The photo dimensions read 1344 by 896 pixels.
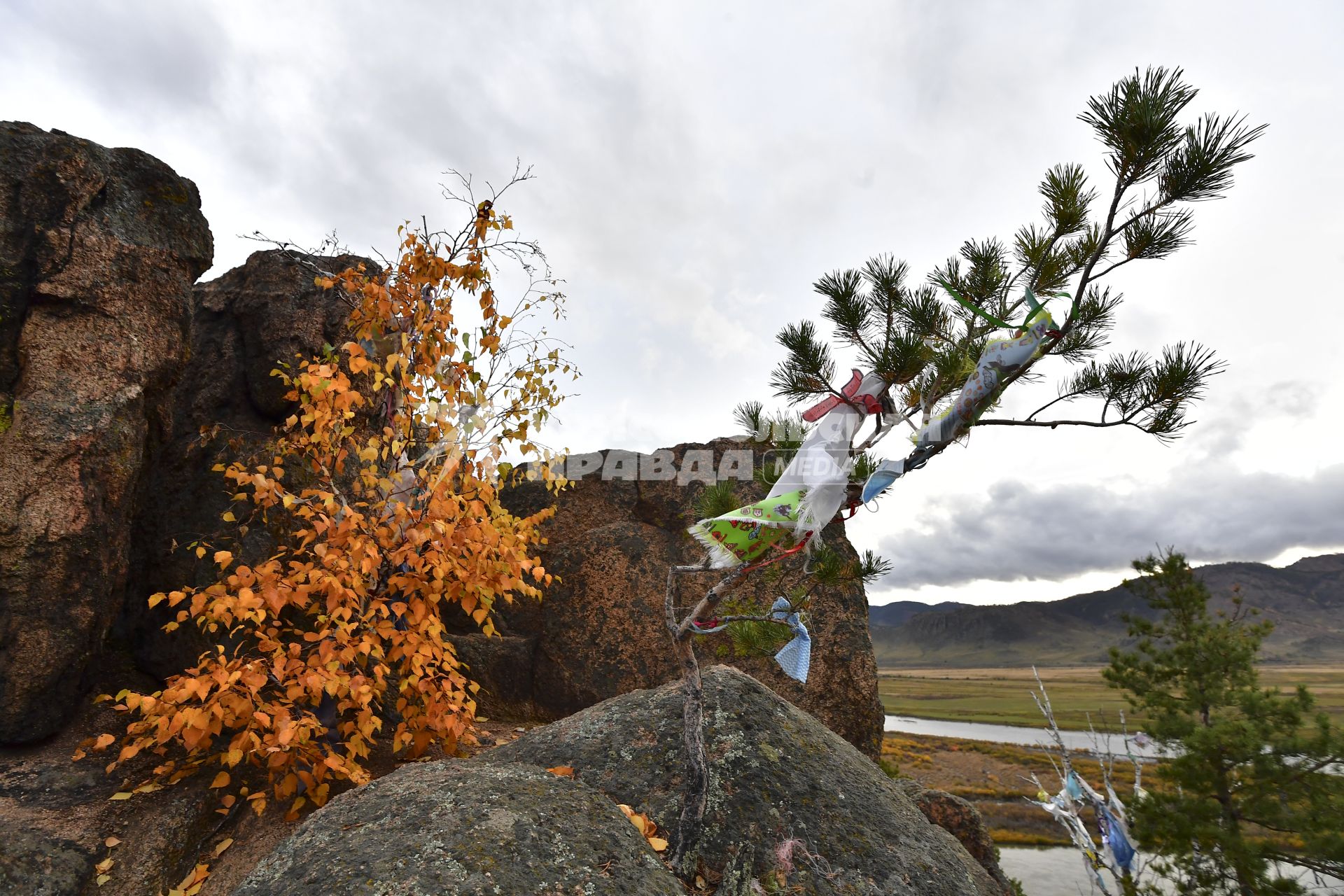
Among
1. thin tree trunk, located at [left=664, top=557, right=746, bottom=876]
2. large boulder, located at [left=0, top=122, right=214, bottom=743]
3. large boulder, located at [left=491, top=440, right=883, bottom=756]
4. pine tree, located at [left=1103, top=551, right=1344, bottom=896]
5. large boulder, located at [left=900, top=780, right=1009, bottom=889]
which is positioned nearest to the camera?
thin tree trunk, located at [left=664, top=557, right=746, bottom=876]

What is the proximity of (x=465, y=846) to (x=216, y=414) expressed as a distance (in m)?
8.10

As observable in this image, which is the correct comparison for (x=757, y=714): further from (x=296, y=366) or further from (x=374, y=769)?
(x=296, y=366)

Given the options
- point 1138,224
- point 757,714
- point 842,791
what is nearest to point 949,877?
point 842,791

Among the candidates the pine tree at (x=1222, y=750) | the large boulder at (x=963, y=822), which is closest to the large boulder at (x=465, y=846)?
the large boulder at (x=963, y=822)

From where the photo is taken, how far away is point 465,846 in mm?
3773

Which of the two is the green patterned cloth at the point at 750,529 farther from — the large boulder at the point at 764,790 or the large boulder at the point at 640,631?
the large boulder at the point at 640,631

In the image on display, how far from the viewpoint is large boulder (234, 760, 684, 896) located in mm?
3559

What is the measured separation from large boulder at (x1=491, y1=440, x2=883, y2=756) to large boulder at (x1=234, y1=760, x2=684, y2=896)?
5.05m

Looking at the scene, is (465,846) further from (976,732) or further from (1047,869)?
(976,732)

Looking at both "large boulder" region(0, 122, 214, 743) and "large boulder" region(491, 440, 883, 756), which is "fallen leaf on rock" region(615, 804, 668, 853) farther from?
"large boulder" region(0, 122, 214, 743)

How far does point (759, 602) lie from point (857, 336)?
18.1ft

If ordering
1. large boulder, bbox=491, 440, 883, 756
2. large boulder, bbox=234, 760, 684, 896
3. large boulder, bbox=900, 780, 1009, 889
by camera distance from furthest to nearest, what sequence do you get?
large boulder, bbox=491, 440, 883, 756 → large boulder, bbox=900, 780, 1009, 889 → large boulder, bbox=234, 760, 684, 896

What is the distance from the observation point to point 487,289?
801 cm

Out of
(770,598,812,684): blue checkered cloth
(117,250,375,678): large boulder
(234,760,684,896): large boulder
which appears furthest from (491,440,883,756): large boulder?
(234,760,684,896): large boulder
